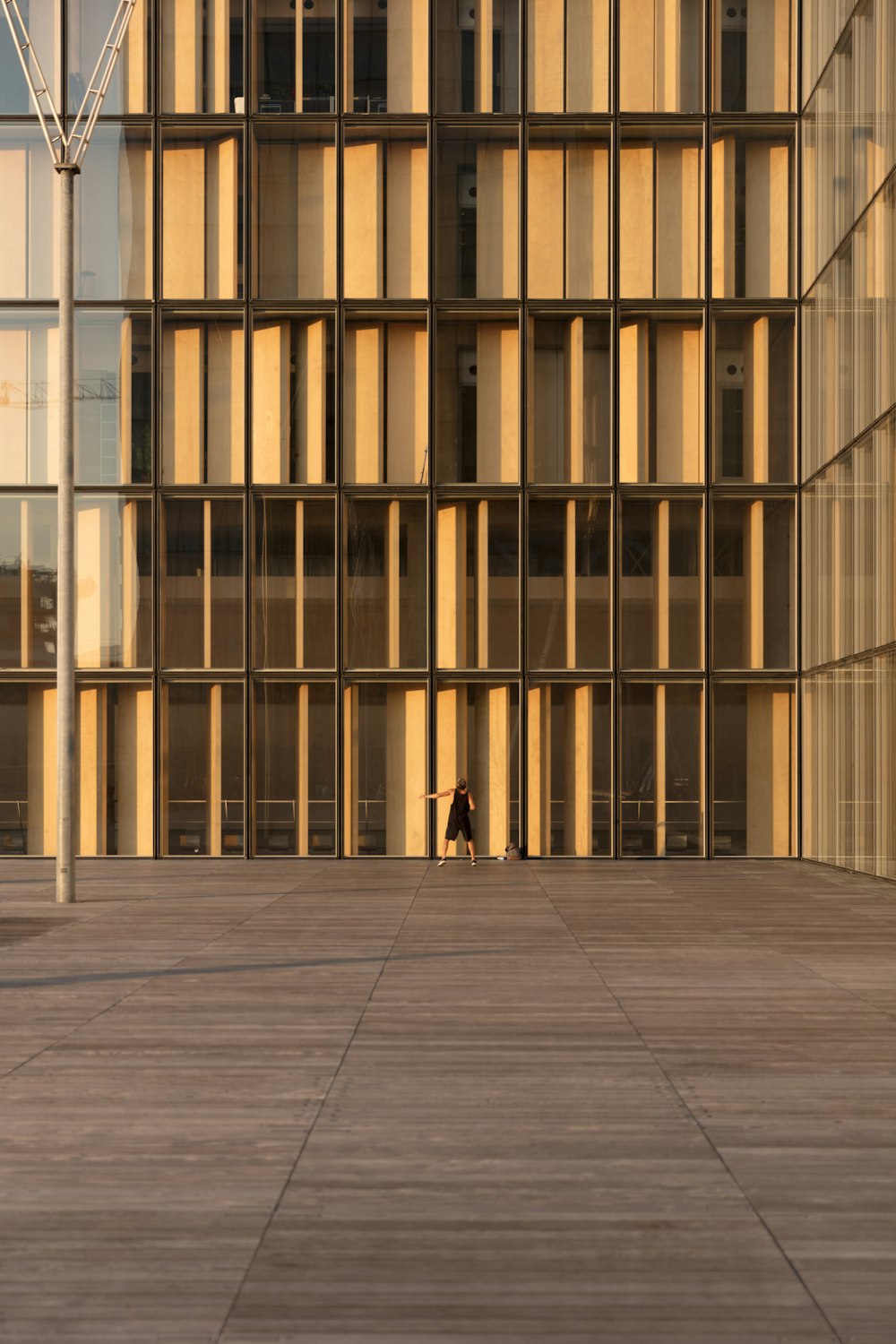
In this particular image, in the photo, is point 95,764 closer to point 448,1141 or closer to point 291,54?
point 291,54

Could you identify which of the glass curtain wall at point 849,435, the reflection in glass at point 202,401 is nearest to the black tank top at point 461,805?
the glass curtain wall at point 849,435

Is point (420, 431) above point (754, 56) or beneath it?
beneath

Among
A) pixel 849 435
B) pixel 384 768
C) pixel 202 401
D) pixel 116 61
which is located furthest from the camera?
pixel 116 61

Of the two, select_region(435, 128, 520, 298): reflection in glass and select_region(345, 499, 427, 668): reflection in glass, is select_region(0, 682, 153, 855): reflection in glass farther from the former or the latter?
select_region(435, 128, 520, 298): reflection in glass

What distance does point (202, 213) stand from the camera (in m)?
26.8

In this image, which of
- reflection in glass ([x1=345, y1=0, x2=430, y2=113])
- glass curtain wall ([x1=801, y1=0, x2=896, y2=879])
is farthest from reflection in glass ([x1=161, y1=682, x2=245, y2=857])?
reflection in glass ([x1=345, y1=0, x2=430, y2=113])

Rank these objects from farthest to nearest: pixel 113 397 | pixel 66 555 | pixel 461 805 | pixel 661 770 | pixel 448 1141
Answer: pixel 113 397 → pixel 661 770 → pixel 461 805 → pixel 66 555 → pixel 448 1141

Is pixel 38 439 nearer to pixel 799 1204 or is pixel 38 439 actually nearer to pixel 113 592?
pixel 113 592

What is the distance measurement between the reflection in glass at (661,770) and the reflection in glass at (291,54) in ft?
37.3

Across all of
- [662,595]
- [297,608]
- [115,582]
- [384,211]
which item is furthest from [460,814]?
[384,211]

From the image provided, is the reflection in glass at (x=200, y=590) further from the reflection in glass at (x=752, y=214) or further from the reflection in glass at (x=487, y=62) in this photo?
the reflection in glass at (x=752, y=214)

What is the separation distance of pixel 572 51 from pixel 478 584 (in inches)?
361

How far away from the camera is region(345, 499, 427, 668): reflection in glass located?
2639 centimetres

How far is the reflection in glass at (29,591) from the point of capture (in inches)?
1036
